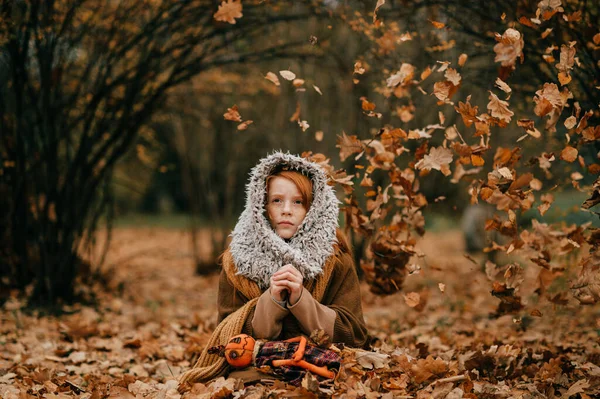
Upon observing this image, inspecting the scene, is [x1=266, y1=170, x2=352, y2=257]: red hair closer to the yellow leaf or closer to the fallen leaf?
the fallen leaf

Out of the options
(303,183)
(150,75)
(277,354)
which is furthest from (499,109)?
(150,75)

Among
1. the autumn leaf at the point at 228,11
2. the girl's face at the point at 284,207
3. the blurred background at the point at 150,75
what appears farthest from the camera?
the blurred background at the point at 150,75

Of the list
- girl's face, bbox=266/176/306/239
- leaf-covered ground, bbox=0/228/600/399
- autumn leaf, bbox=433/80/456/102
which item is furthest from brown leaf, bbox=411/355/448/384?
autumn leaf, bbox=433/80/456/102

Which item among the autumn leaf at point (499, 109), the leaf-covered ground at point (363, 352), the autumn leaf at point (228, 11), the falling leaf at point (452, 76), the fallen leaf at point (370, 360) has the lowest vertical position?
the leaf-covered ground at point (363, 352)

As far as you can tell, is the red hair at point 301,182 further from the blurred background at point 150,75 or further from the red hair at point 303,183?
the blurred background at point 150,75

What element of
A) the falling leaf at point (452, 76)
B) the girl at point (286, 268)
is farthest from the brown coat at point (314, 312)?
the falling leaf at point (452, 76)

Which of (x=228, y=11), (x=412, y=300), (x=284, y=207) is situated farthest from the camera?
(x=412, y=300)

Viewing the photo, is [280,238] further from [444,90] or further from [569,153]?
[569,153]

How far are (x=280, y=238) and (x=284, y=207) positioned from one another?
16 centimetres

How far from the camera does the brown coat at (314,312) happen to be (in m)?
2.82

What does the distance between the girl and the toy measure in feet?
0.26

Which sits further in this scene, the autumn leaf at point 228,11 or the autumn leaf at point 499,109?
the autumn leaf at point 228,11

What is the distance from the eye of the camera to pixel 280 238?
2947 millimetres

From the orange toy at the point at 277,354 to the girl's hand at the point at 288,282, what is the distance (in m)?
0.22
